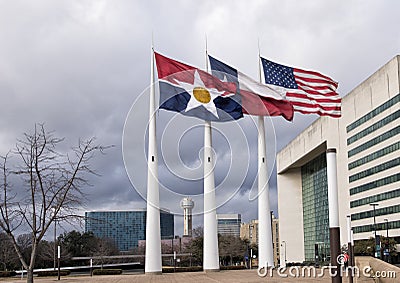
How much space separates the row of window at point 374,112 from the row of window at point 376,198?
10018 mm

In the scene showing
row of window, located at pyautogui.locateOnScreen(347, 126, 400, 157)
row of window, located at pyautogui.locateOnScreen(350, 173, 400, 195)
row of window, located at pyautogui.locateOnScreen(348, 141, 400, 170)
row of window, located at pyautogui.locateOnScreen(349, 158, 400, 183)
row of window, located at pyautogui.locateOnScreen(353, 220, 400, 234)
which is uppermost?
row of window, located at pyautogui.locateOnScreen(347, 126, 400, 157)

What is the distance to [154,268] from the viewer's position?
1780 inches

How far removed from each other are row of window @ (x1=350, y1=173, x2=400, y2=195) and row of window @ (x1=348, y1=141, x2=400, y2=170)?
2.99m

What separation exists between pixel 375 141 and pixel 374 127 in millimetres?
1816

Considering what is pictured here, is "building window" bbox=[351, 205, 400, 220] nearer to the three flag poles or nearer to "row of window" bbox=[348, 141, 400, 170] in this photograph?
"row of window" bbox=[348, 141, 400, 170]

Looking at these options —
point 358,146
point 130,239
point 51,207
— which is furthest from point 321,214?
point 51,207

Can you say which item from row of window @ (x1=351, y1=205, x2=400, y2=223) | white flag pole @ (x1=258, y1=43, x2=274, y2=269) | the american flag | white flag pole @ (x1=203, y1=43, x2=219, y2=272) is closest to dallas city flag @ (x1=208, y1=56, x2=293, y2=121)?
the american flag

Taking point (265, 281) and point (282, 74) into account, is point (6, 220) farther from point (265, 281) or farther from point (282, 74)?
point (282, 74)

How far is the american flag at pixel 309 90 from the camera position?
130ft

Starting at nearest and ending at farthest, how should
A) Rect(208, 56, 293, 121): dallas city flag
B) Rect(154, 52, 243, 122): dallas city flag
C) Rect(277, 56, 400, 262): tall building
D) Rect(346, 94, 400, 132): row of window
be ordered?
Rect(154, 52, 243, 122): dallas city flag, Rect(208, 56, 293, 121): dallas city flag, Rect(346, 94, 400, 132): row of window, Rect(277, 56, 400, 262): tall building

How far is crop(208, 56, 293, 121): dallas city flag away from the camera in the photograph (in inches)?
1644

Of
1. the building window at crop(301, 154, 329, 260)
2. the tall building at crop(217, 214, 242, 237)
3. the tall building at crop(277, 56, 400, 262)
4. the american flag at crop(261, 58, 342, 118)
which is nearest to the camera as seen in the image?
the american flag at crop(261, 58, 342, 118)

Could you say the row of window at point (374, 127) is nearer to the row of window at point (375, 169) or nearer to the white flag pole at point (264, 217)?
the row of window at point (375, 169)

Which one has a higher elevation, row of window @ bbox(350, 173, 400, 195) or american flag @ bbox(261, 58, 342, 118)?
american flag @ bbox(261, 58, 342, 118)
